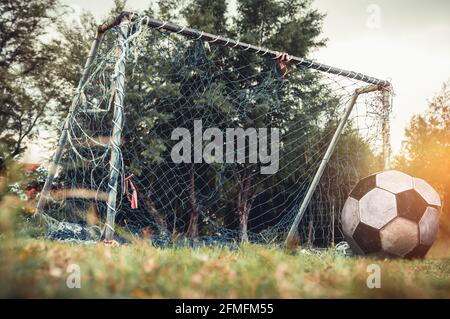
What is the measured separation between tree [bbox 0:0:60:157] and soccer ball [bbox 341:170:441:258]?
30.8ft

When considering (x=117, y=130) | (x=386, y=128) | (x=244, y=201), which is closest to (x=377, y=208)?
(x=386, y=128)

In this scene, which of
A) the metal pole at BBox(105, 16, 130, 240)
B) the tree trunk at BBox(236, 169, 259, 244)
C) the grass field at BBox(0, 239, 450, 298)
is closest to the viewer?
the grass field at BBox(0, 239, 450, 298)

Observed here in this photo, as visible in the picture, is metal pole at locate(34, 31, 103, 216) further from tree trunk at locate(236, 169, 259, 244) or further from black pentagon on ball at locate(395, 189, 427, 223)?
tree trunk at locate(236, 169, 259, 244)

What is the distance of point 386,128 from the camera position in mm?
5191

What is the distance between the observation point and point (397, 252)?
3.23 meters

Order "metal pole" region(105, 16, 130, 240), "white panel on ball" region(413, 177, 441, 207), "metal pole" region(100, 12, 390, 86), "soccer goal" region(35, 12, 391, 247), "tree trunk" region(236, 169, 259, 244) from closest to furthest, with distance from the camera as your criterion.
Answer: "metal pole" region(105, 16, 130, 240) → "white panel on ball" region(413, 177, 441, 207) → "metal pole" region(100, 12, 390, 86) → "soccer goal" region(35, 12, 391, 247) → "tree trunk" region(236, 169, 259, 244)

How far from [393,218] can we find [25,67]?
35.7 ft

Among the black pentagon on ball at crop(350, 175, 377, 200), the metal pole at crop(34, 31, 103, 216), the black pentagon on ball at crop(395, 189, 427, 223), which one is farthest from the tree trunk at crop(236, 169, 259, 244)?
the black pentagon on ball at crop(395, 189, 427, 223)

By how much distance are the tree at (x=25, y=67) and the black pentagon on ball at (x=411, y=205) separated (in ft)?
31.9

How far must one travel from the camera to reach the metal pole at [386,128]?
5.14 metres

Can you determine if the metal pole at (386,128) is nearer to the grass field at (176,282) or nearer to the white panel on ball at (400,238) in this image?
the white panel on ball at (400,238)

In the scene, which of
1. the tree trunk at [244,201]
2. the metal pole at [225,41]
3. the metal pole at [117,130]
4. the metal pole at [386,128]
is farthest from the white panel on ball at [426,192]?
the tree trunk at [244,201]

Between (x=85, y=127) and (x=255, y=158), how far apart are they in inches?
167

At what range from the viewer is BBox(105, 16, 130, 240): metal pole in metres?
3.06
